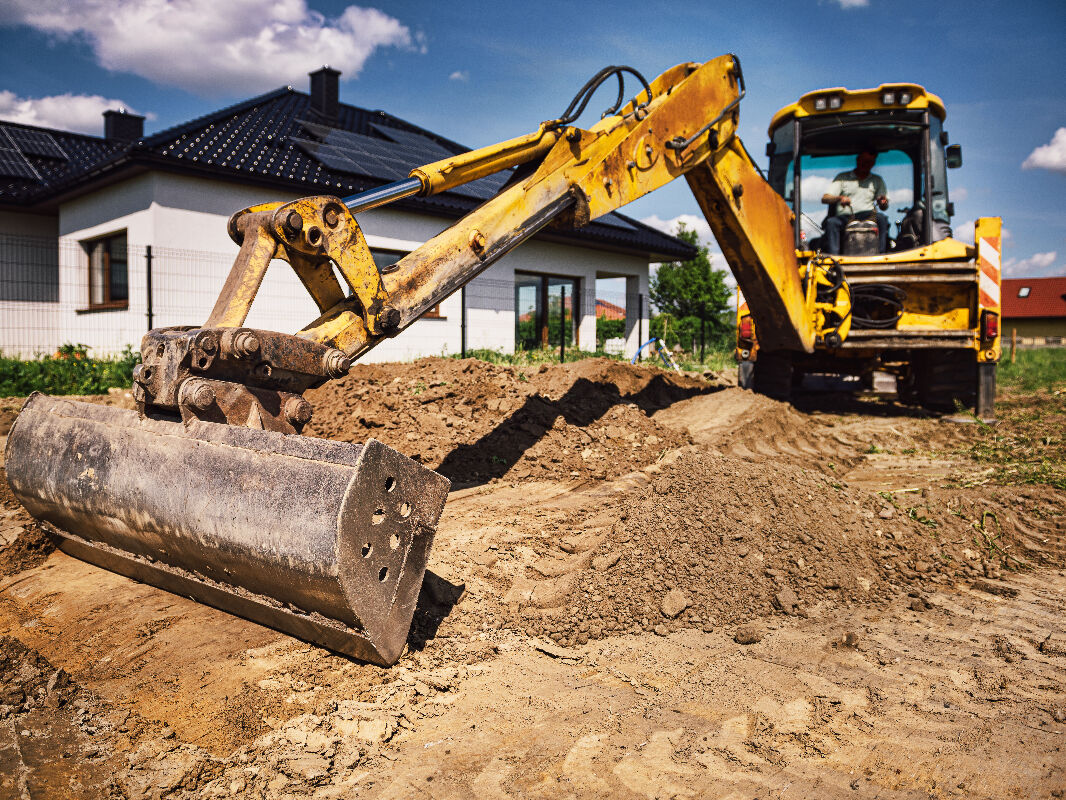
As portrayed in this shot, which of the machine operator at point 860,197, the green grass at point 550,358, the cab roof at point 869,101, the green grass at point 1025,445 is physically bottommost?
the green grass at point 1025,445

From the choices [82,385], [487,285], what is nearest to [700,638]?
[82,385]

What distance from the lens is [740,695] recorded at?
245 cm

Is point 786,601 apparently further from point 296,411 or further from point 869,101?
point 869,101

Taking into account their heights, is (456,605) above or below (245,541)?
below

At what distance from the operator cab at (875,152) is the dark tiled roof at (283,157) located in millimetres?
2387

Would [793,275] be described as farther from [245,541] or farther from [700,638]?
[245,541]

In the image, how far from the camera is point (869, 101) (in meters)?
7.33

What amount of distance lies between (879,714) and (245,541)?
2.14 meters

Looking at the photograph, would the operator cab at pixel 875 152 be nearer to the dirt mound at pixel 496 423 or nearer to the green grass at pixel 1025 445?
the green grass at pixel 1025 445

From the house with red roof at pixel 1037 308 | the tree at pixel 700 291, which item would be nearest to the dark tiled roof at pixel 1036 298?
the house with red roof at pixel 1037 308

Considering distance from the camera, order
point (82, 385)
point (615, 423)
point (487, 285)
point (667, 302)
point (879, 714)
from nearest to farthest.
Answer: point (879, 714) → point (615, 423) → point (82, 385) → point (487, 285) → point (667, 302)

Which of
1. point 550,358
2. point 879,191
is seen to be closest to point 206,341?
point 879,191

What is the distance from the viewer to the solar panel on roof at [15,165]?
1366 centimetres

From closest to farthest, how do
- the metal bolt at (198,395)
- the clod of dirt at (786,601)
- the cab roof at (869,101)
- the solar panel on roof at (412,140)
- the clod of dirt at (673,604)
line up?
the metal bolt at (198,395)
the clod of dirt at (673,604)
the clod of dirt at (786,601)
the cab roof at (869,101)
the solar panel on roof at (412,140)
